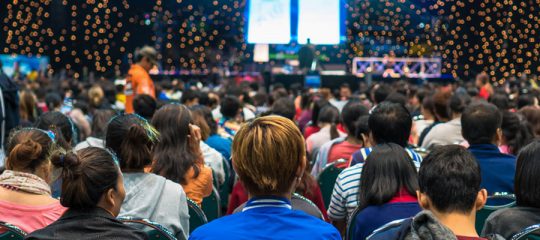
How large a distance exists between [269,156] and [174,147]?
6.79 ft

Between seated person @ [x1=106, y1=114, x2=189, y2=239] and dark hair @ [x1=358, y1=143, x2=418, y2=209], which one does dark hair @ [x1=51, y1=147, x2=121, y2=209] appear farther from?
dark hair @ [x1=358, y1=143, x2=418, y2=209]

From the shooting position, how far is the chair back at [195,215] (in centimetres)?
345

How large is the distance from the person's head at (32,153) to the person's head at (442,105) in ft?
14.4

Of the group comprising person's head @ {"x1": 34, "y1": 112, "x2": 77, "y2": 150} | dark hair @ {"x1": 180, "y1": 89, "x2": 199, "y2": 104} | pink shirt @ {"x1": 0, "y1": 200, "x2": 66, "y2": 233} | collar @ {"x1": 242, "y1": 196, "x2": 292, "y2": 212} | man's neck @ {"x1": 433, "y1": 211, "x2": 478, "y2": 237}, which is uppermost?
collar @ {"x1": 242, "y1": 196, "x2": 292, "y2": 212}

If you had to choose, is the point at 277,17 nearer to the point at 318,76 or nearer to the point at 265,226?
the point at 318,76

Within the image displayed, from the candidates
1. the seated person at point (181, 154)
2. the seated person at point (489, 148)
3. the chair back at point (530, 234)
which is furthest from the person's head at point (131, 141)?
the seated person at point (489, 148)

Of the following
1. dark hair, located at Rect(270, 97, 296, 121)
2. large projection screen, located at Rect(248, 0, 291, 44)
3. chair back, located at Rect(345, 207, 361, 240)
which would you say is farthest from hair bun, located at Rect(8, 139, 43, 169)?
large projection screen, located at Rect(248, 0, 291, 44)

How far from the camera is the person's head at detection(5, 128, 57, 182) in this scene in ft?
10.6

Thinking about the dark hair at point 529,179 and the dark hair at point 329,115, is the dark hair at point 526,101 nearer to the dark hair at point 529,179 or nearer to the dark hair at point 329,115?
the dark hair at point 329,115

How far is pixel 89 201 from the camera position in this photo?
2398mm

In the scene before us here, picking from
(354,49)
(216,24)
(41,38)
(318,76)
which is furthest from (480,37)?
(41,38)

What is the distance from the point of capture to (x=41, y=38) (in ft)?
68.5

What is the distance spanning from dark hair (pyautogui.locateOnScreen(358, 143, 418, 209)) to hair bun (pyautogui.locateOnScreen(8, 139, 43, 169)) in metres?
1.33

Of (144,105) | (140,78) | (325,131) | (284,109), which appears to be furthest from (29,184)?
(140,78)
